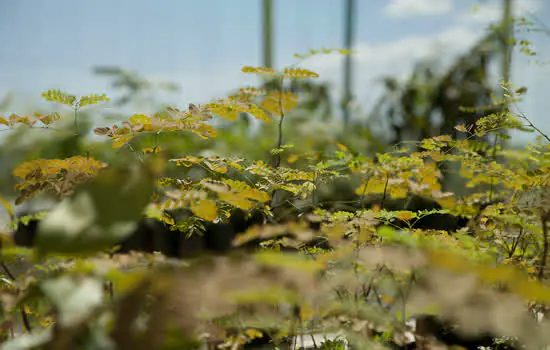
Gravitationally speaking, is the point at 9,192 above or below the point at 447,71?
below

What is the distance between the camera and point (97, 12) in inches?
87.2

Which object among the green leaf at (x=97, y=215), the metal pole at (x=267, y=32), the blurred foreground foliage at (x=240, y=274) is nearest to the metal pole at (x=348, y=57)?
the metal pole at (x=267, y=32)

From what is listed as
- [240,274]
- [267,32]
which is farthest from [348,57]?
[240,274]

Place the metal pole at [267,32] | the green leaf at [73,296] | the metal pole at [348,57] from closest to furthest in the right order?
the green leaf at [73,296]
the metal pole at [267,32]
the metal pole at [348,57]

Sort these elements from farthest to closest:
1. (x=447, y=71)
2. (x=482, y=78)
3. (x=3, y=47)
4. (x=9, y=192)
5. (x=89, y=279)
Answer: (x=447, y=71) → (x=482, y=78) → (x=3, y=47) → (x=9, y=192) → (x=89, y=279)

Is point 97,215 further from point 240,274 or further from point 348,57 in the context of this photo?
point 348,57

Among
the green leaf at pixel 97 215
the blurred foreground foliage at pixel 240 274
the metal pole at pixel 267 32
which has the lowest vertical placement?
the blurred foreground foliage at pixel 240 274

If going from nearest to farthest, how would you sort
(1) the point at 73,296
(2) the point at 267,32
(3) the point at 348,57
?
1. (1) the point at 73,296
2. (2) the point at 267,32
3. (3) the point at 348,57

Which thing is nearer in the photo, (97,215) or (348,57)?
(97,215)

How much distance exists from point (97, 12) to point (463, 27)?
228 centimetres

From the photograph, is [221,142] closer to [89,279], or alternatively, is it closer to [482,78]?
[89,279]

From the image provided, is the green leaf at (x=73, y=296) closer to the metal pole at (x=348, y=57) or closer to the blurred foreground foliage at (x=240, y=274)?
the blurred foreground foliage at (x=240, y=274)

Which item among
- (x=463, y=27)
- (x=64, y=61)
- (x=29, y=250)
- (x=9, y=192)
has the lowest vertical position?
(x=9, y=192)

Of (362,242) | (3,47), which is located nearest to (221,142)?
(362,242)
